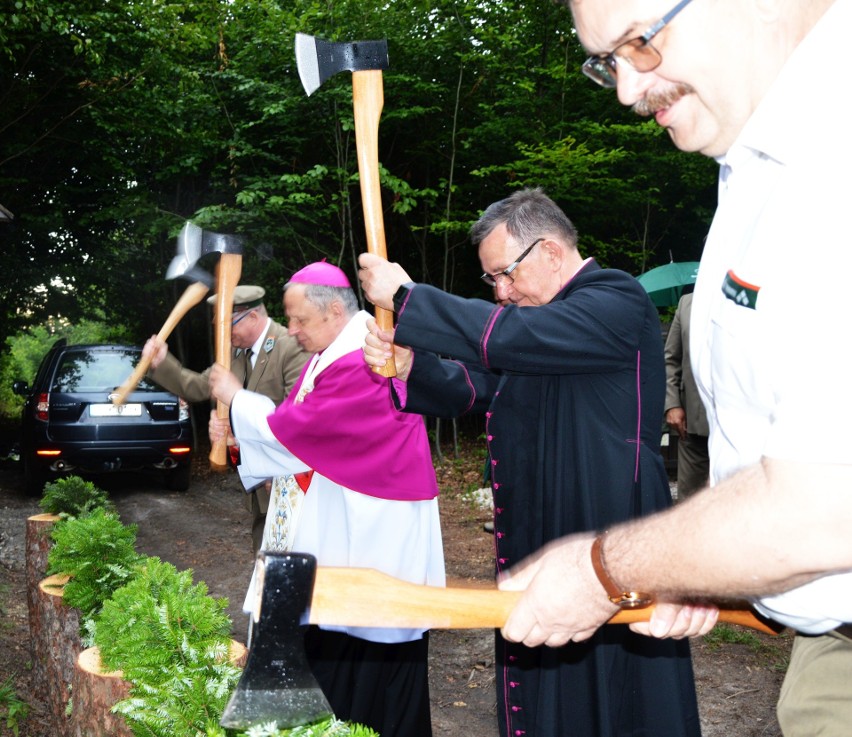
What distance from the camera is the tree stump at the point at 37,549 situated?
465 centimetres

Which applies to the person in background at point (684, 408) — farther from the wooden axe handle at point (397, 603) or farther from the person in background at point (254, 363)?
the wooden axe handle at point (397, 603)

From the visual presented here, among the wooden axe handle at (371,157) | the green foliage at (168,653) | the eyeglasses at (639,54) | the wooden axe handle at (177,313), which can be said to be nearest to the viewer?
the eyeglasses at (639,54)

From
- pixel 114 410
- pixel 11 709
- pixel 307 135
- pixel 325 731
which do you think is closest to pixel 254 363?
pixel 11 709

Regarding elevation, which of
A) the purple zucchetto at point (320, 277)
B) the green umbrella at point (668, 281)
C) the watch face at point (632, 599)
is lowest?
the green umbrella at point (668, 281)

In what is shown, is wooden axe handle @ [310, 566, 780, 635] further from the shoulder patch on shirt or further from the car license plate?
the car license plate

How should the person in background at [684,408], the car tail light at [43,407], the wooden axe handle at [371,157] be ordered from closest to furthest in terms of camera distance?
the wooden axe handle at [371,157] → the person in background at [684,408] → the car tail light at [43,407]

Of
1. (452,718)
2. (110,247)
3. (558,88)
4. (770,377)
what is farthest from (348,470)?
(110,247)

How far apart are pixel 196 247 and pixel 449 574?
3.89 metres

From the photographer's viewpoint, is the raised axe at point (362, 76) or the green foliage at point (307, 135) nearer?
the raised axe at point (362, 76)

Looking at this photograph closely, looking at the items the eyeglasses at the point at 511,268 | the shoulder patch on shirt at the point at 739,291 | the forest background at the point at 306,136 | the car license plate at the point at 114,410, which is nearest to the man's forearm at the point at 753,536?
the shoulder patch on shirt at the point at 739,291

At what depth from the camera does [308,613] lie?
4.31 ft

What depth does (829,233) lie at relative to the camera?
97cm

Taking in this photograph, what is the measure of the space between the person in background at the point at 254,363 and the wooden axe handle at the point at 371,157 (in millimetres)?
2339

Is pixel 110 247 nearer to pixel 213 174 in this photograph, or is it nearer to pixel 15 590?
pixel 213 174
